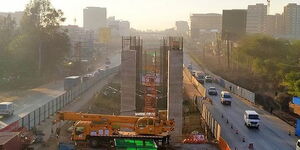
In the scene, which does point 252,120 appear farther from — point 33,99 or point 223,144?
point 33,99

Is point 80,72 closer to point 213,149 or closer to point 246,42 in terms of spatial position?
point 246,42

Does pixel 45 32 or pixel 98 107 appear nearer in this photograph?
pixel 98 107

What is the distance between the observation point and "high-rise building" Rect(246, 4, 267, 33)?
518 feet

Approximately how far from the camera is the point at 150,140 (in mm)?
23953

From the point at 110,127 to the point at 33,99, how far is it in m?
21.7

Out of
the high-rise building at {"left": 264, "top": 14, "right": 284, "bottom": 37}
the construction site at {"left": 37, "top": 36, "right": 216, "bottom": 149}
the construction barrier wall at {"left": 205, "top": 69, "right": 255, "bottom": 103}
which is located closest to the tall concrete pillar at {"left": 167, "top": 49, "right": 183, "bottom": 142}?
the construction site at {"left": 37, "top": 36, "right": 216, "bottom": 149}

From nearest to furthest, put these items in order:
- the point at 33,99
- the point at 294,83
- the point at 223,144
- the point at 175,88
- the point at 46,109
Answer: the point at 223,144 → the point at 175,88 → the point at 46,109 → the point at 294,83 → the point at 33,99

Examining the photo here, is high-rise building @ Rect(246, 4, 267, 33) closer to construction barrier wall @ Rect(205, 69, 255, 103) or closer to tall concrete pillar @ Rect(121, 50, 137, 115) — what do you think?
construction barrier wall @ Rect(205, 69, 255, 103)

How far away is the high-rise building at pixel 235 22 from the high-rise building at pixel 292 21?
83832 millimetres

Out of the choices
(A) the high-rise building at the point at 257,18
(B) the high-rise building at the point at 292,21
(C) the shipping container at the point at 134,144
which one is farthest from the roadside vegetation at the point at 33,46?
(B) the high-rise building at the point at 292,21

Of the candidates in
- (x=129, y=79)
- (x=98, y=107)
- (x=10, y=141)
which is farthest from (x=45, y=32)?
(x=10, y=141)

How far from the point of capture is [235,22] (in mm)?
87750

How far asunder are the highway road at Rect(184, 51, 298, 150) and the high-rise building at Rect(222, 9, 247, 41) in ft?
156

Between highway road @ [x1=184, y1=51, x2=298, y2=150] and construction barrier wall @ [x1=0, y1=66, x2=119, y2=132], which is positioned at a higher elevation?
construction barrier wall @ [x1=0, y1=66, x2=119, y2=132]
